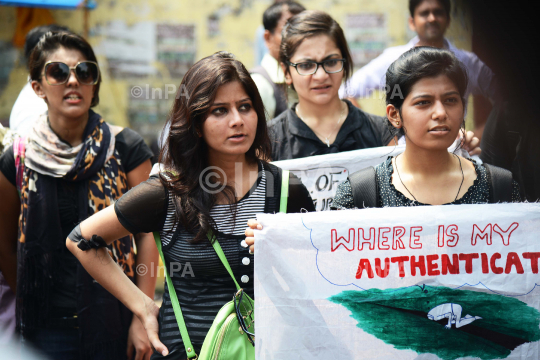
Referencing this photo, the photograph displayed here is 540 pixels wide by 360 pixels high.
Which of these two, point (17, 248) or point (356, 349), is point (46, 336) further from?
point (356, 349)

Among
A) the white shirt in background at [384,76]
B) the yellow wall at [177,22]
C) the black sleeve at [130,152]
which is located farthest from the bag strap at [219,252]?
the yellow wall at [177,22]

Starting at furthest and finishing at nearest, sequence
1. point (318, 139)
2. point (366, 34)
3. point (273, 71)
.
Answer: point (366, 34) → point (273, 71) → point (318, 139)

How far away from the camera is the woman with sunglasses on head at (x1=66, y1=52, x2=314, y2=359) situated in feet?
6.57

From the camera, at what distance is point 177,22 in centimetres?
555

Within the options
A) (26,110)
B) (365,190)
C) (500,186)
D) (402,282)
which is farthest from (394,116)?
(26,110)

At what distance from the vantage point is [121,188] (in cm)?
295

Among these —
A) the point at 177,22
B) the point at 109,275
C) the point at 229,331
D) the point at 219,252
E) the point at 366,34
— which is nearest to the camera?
the point at 229,331

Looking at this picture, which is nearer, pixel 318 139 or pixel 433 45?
pixel 318 139

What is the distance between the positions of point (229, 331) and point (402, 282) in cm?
60

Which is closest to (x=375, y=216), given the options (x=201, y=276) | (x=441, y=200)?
(x=441, y=200)

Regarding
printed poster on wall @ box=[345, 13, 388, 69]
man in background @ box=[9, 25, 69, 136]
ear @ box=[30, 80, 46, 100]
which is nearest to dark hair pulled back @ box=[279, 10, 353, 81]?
ear @ box=[30, 80, 46, 100]

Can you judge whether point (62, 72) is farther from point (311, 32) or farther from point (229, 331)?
point (229, 331)

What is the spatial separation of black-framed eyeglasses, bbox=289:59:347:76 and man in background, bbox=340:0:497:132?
11.5 inches

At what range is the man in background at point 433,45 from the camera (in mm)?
3375
